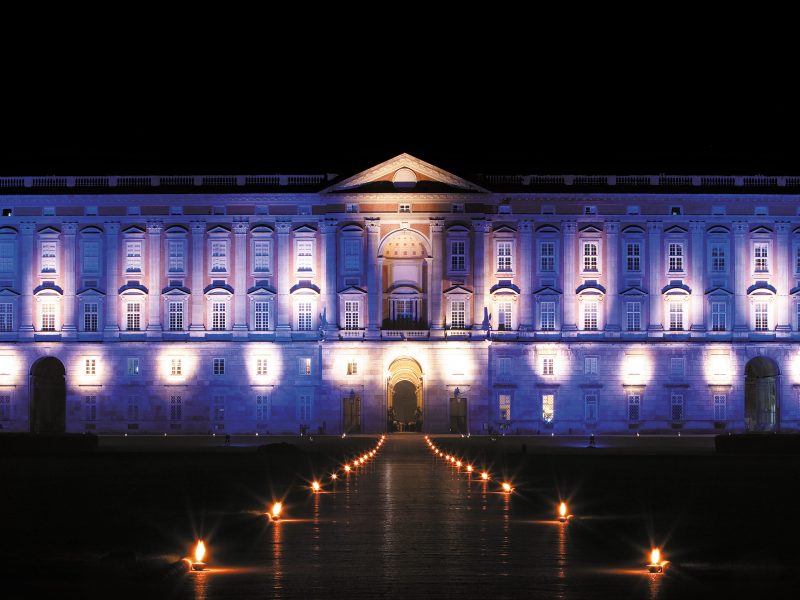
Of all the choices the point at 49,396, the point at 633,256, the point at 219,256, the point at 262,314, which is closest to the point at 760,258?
the point at 633,256

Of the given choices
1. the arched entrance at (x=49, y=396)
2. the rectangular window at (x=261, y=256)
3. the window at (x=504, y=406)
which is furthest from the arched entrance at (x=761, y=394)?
the arched entrance at (x=49, y=396)

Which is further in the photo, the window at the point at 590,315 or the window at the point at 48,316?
the window at the point at 48,316

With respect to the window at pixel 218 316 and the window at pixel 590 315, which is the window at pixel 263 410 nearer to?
the window at pixel 218 316

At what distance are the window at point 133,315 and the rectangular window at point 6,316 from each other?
8.98m

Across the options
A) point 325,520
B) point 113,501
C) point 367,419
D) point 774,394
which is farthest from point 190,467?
point 774,394

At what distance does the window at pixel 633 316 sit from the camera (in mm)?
108312

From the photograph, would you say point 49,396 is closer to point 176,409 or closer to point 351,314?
point 176,409

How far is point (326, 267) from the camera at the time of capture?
107 meters

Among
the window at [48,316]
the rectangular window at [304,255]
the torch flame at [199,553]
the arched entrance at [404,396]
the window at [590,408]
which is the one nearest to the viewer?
the torch flame at [199,553]

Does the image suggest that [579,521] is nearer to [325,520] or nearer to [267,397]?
[325,520]

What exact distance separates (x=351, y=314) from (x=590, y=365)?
18.7 meters

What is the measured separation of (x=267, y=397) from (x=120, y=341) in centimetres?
1219

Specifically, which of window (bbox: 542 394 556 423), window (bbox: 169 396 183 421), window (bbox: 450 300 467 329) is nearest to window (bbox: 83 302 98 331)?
window (bbox: 169 396 183 421)
